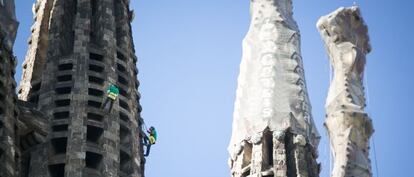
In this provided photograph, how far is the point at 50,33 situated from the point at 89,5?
7.89 ft

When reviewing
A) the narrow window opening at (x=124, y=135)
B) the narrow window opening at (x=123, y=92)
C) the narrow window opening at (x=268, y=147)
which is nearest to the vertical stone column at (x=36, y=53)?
the narrow window opening at (x=123, y=92)

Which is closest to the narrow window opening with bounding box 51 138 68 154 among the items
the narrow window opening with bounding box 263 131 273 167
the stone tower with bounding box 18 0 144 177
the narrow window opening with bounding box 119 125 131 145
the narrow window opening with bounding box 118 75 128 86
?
the stone tower with bounding box 18 0 144 177

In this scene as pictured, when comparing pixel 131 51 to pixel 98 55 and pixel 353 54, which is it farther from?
pixel 353 54

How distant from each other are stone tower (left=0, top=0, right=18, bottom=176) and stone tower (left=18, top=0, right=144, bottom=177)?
369cm

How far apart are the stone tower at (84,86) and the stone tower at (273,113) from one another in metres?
5.05

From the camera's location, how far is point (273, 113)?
74.1m

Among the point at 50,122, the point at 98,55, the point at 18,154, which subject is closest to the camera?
the point at 18,154

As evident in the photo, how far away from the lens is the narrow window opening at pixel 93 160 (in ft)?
243

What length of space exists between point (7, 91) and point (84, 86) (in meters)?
7.02

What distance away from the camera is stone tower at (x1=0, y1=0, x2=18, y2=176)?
67500 millimetres

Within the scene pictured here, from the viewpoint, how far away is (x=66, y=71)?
3076 inches

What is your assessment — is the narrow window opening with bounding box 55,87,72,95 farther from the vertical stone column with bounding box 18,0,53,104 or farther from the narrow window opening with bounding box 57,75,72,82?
the vertical stone column with bounding box 18,0,53,104

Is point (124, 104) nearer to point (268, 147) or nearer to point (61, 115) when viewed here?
point (61, 115)

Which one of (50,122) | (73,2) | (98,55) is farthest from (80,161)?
(73,2)
